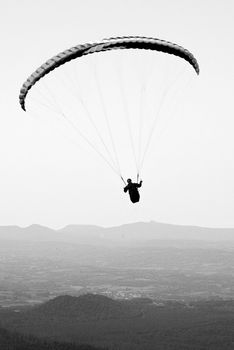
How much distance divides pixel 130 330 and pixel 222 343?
39862mm

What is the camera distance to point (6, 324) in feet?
650

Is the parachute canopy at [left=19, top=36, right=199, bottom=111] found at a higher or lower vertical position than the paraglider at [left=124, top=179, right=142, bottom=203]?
higher

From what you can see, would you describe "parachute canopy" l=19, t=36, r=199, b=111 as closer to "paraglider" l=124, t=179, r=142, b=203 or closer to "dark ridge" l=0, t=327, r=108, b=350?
"paraglider" l=124, t=179, r=142, b=203

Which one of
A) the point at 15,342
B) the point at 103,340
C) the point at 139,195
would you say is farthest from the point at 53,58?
the point at 103,340

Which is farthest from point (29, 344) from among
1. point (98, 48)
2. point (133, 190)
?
point (98, 48)

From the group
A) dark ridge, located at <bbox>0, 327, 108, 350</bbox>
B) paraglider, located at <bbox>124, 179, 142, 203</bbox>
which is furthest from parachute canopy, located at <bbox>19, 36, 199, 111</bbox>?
dark ridge, located at <bbox>0, 327, 108, 350</bbox>

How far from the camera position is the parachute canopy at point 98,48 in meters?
23.8

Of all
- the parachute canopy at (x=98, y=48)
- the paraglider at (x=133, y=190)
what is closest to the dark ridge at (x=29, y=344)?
the paraglider at (x=133, y=190)

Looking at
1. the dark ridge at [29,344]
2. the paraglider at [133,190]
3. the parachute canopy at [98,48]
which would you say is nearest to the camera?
the parachute canopy at [98,48]

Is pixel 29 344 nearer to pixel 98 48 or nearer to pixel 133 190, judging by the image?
pixel 133 190

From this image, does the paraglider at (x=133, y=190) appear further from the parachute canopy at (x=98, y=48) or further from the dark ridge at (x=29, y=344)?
the dark ridge at (x=29, y=344)

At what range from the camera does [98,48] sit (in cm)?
2388

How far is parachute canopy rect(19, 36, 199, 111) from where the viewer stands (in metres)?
23.8

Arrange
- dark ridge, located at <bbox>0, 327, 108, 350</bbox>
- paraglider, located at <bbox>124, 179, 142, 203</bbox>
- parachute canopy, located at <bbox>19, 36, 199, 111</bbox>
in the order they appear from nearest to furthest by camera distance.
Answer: parachute canopy, located at <bbox>19, 36, 199, 111</bbox> → paraglider, located at <bbox>124, 179, 142, 203</bbox> → dark ridge, located at <bbox>0, 327, 108, 350</bbox>
